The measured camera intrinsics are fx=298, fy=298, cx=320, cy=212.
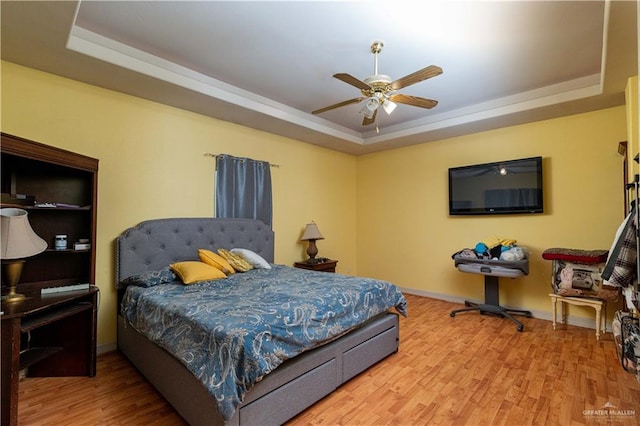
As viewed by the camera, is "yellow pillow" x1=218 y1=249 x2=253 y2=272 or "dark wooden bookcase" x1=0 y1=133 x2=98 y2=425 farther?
"yellow pillow" x1=218 y1=249 x2=253 y2=272

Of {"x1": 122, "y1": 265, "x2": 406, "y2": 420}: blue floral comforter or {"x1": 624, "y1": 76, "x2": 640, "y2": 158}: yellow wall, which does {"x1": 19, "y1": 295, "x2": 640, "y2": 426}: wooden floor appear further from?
{"x1": 624, "y1": 76, "x2": 640, "y2": 158}: yellow wall

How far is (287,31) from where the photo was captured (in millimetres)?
2395

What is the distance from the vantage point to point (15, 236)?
1.94 m

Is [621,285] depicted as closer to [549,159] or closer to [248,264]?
[549,159]

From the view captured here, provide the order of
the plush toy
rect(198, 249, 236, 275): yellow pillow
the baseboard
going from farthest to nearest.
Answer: the baseboard, the plush toy, rect(198, 249, 236, 275): yellow pillow

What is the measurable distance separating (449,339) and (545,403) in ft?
3.70

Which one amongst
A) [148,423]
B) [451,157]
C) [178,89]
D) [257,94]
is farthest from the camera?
[451,157]

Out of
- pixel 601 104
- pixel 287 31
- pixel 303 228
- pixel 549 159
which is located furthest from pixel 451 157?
pixel 287 31

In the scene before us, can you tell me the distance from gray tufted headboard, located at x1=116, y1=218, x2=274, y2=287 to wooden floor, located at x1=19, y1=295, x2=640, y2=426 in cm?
90

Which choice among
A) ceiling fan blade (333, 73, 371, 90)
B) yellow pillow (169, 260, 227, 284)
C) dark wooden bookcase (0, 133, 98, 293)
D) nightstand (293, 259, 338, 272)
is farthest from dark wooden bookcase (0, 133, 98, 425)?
nightstand (293, 259, 338, 272)

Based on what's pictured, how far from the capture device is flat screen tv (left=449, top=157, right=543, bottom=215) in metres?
3.81

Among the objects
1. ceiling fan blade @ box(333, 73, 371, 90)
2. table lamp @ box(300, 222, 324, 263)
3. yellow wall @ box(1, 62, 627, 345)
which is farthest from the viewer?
table lamp @ box(300, 222, 324, 263)

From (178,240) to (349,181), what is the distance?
3384 millimetres

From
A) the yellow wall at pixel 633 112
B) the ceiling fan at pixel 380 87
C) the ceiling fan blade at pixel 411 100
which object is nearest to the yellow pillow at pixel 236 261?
the ceiling fan at pixel 380 87
